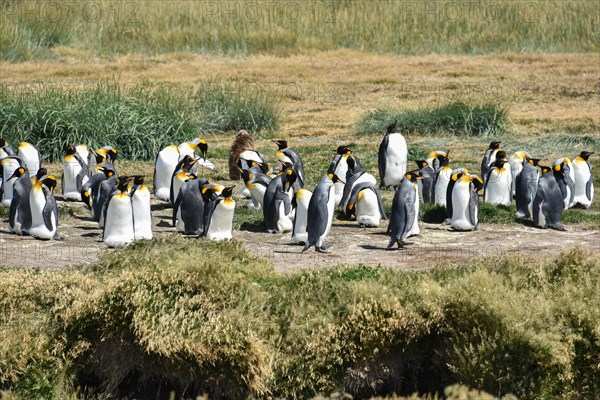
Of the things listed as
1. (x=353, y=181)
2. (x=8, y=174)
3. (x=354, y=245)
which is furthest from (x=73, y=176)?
(x=354, y=245)

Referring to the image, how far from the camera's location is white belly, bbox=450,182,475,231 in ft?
41.7

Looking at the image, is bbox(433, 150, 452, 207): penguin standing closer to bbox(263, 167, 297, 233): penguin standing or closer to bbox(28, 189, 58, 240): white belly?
bbox(263, 167, 297, 233): penguin standing

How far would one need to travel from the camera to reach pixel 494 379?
8492mm

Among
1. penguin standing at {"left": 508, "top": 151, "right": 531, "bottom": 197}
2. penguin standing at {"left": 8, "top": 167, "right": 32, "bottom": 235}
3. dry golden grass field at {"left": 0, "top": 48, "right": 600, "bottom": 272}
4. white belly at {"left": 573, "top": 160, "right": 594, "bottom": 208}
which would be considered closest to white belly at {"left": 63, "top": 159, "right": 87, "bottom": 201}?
dry golden grass field at {"left": 0, "top": 48, "right": 600, "bottom": 272}

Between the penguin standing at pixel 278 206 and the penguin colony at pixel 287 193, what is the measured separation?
1cm

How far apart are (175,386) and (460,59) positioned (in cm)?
2024

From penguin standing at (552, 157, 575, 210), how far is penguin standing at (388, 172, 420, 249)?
227 centimetres

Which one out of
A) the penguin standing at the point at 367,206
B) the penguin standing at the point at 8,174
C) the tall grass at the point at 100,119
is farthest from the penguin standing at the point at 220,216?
the tall grass at the point at 100,119

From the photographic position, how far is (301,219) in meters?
12.2

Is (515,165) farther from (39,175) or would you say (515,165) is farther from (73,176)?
(39,175)

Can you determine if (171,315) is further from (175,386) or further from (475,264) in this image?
(475,264)

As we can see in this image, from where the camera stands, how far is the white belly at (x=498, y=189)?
14.0 m

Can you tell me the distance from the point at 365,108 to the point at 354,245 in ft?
33.8

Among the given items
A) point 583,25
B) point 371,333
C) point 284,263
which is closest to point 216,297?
point 371,333
